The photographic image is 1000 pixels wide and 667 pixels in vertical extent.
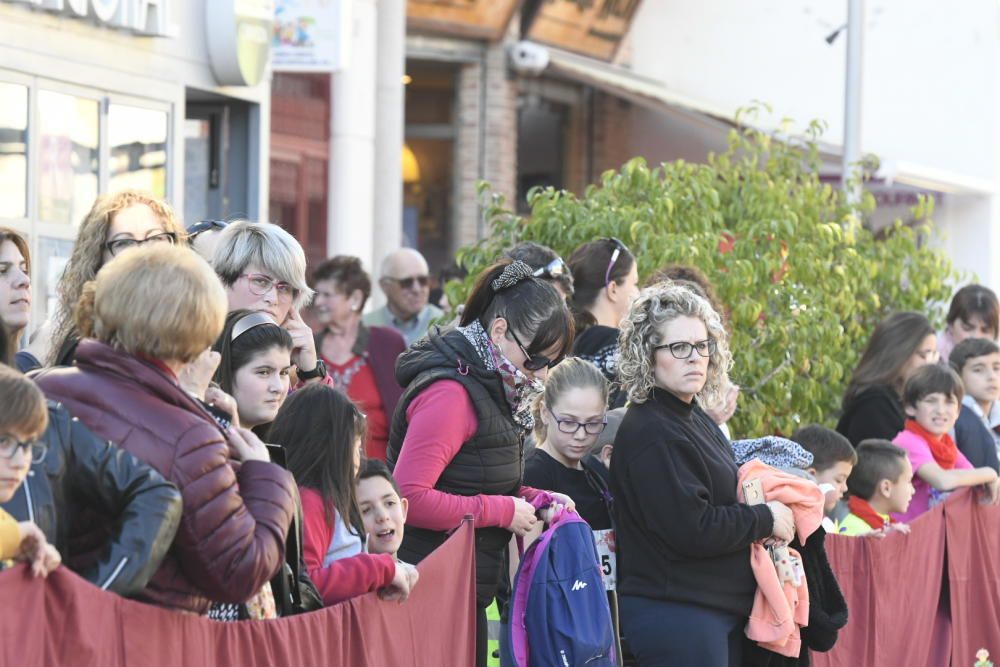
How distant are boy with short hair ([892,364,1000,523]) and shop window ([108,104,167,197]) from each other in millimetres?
4646

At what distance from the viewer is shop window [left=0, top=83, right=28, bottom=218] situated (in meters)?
9.66

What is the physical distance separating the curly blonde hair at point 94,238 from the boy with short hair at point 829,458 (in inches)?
127

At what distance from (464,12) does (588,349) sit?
44.9 feet

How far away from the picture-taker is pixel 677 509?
19.2 ft

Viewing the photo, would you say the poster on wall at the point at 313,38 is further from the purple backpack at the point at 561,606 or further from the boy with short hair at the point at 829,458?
the purple backpack at the point at 561,606

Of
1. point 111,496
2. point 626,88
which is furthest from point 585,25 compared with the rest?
point 111,496

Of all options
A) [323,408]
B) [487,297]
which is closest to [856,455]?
[487,297]

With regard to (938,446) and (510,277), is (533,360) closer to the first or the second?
(510,277)

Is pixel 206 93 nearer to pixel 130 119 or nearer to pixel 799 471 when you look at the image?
pixel 130 119

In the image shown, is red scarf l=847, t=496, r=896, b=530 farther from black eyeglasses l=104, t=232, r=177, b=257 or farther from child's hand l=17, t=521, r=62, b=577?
child's hand l=17, t=521, r=62, b=577

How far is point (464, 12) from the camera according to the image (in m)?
20.4

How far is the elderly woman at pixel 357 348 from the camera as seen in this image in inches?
353

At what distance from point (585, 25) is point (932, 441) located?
48.8ft

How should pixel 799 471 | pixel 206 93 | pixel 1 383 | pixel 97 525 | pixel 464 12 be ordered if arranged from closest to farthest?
pixel 1 383 → pixel 97 525 → pixel 799 471 → pixel 206 93 → pixel 464 12
